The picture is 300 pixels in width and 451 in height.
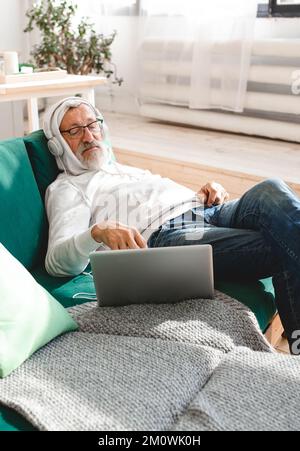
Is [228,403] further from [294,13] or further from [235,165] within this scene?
[294,13]

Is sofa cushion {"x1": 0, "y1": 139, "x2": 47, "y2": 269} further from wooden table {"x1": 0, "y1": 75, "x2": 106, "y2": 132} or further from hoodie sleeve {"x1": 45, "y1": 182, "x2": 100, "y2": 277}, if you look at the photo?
wooden table {"x1": 0, "y1": 75, "x2": 106, "y2": 132}

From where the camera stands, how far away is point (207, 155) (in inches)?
122

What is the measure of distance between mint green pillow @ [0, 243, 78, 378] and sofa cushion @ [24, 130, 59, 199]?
55 centimetres

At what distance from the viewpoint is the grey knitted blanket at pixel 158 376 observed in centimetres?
101

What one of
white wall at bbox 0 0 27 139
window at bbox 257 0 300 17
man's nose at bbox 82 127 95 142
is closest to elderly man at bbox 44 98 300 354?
man's nose at bbox 82 127 95 142

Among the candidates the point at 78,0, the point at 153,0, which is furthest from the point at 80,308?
the point at 78,0

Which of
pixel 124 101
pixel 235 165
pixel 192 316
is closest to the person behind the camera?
pixel 192 316

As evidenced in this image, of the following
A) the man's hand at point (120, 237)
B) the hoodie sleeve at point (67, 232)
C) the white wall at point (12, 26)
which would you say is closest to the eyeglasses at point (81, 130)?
the hoodie sleeve at point (67, 232)

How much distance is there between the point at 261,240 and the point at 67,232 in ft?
1.81

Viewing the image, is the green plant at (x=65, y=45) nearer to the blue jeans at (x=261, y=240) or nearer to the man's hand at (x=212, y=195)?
the man's hand at (x=212, y=195)

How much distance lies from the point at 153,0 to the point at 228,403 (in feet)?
10.9

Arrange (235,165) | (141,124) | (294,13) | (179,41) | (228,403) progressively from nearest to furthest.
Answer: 1. (228,403)
2. (235,165)
3. (294,13)
4. (179,41)
5. (141,124)

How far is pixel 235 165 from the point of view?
9.47 feet

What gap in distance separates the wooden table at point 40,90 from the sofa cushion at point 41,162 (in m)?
0.85
